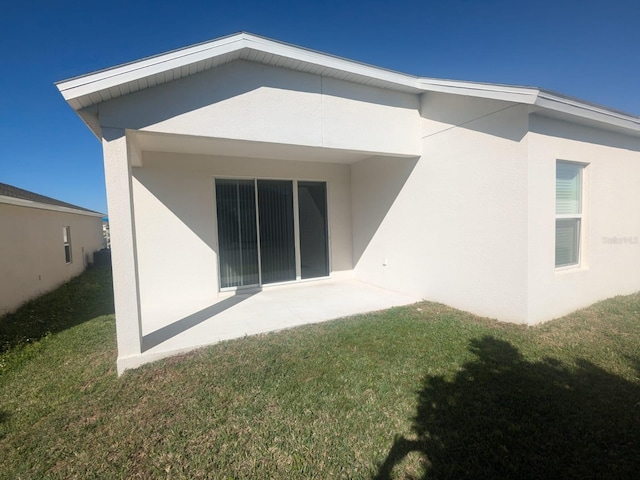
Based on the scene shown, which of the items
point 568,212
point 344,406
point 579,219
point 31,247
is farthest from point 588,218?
point 31,247

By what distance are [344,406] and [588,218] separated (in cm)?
576

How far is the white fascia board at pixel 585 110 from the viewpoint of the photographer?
437 centimetres

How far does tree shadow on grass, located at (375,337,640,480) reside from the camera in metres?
2.20

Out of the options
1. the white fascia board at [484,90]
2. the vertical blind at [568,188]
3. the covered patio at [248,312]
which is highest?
the white fascia board at [484,90]

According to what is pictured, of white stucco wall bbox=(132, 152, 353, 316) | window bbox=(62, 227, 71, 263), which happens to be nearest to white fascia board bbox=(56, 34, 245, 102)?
white stucco wall bbox=(132, 152, 353, 316)

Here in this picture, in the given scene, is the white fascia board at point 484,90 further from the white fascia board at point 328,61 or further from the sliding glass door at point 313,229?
the sliding glass door at point 313,229

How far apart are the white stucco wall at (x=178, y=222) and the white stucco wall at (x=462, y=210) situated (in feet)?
12.5

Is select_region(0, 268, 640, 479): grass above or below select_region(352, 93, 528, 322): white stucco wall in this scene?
below

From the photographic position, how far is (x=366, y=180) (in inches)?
320

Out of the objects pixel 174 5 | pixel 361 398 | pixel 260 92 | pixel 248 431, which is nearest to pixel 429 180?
pixel 260 92

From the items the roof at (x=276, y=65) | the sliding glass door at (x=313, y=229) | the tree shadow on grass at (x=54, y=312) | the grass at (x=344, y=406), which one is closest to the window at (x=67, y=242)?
the tree shadow on grass at (x=54, y=312)

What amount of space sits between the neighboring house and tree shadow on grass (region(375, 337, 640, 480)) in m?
9.29

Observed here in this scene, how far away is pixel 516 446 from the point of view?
2.38m

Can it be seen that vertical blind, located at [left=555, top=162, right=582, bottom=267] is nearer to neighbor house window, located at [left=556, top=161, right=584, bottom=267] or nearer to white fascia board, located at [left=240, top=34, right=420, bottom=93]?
neighbor house window, located at [left=556, top=161, right=584, bottom=267]
